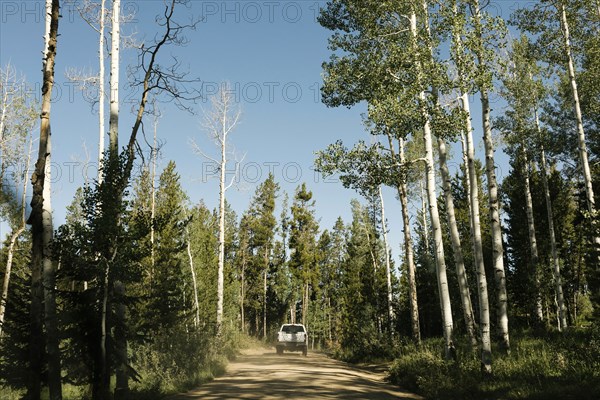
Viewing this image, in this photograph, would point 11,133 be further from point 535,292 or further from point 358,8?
point 535,292


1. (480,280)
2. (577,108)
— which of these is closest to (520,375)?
(480,280)

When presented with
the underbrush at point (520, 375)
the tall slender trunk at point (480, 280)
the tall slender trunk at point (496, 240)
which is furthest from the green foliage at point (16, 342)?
the tall slender trunk at point (496, 240)

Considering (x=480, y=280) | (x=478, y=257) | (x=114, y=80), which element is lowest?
(x=480, y=280)

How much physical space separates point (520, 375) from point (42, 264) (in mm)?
10993

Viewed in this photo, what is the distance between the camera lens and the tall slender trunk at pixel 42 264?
30.5 feet

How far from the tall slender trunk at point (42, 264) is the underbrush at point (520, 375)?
854 cm

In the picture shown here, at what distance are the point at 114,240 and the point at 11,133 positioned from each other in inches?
723

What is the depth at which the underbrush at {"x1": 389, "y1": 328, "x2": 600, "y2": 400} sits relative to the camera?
9227 millimetres

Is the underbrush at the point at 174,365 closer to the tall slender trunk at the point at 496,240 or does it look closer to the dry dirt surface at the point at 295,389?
the dry dirt surface at the point at 295,389

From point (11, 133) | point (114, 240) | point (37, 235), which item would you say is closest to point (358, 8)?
point (114, 240)

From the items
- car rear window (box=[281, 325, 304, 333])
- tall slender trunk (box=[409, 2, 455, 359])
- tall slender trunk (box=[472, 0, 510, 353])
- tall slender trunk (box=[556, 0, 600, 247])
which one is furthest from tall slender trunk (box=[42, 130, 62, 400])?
car rear window (box=[281, 325, 304, 333])

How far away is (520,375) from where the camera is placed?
11.0 meters

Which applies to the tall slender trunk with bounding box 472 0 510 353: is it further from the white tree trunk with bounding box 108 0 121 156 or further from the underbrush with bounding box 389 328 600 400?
the white tree trunk with bounding box 108 0 121 156

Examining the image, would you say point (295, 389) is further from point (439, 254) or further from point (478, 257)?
point (478, 257)
